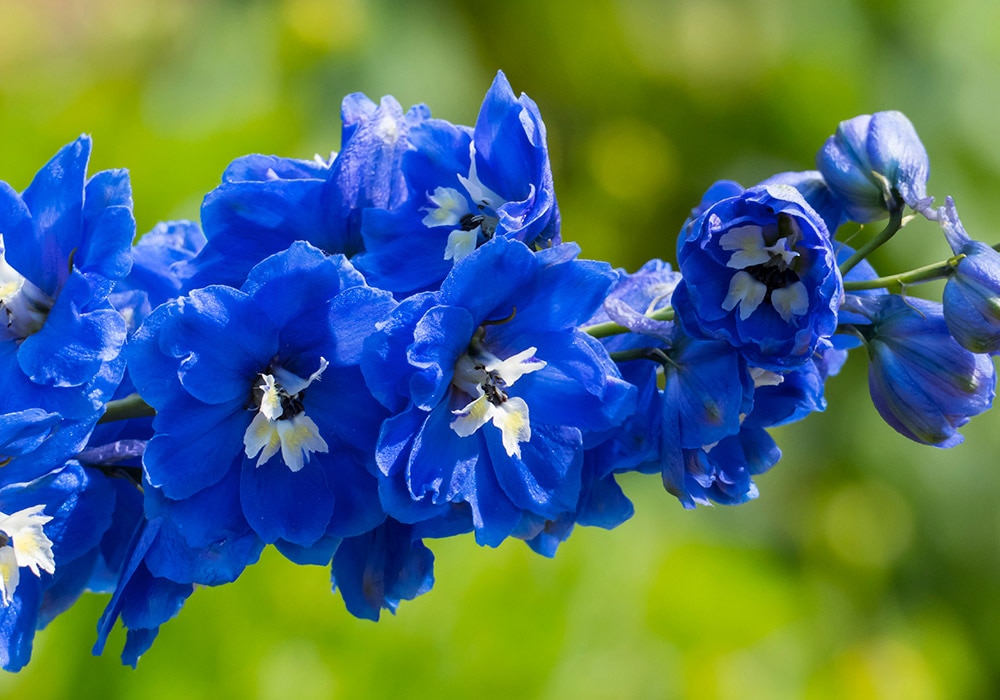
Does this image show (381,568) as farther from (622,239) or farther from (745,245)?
(622,239)

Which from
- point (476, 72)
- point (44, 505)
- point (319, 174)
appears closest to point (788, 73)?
point (476, 72)

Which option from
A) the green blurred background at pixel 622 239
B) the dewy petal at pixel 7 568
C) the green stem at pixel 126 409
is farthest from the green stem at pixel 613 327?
the green blurred background at pixel 622 239

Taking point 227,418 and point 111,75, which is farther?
point 111,75

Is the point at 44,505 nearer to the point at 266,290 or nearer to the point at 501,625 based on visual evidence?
the point at 266,290

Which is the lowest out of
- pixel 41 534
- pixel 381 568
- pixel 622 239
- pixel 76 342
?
pixel 622 239

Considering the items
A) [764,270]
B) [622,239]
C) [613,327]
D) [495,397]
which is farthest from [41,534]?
[622,239]

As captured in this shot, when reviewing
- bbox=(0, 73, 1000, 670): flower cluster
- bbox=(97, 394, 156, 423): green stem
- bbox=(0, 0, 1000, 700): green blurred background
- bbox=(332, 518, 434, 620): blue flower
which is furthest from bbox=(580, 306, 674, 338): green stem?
bbox=(0, 0, 1000, 700): green blurred background

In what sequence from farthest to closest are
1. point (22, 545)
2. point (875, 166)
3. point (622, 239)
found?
point (622, 239), point (875, 166), point (22, 545)
